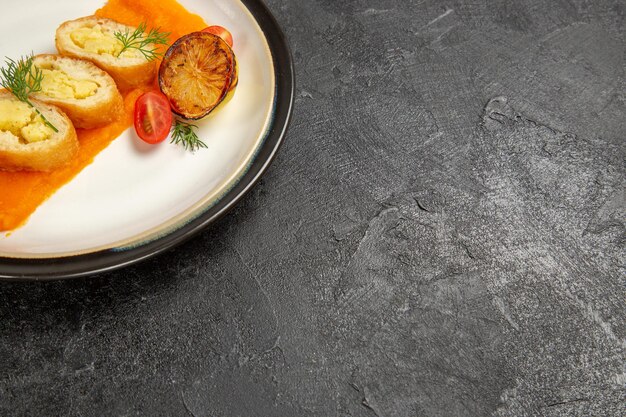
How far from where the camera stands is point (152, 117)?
264 cm

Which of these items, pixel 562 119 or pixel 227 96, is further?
pixel 562 119

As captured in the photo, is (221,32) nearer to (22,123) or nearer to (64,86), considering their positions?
(64,86)

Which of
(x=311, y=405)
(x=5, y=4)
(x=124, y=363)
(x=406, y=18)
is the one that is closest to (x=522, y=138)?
(x=406, y=18)

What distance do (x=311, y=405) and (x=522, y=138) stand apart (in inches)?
60.4

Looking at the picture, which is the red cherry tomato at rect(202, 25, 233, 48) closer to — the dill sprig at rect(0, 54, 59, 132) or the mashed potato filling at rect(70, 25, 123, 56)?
the mashed potato filling at rect(70, 25, 123, 56)

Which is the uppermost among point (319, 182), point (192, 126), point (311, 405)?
point (192, 126)

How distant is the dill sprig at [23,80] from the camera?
8.43 ft

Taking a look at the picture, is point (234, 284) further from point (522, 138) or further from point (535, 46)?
point (535, 46)

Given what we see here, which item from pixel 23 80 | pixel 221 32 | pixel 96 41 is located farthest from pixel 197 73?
pixel 23 80

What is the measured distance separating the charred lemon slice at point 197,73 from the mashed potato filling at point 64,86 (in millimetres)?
300

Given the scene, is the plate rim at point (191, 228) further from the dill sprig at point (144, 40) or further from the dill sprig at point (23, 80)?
the dill sprig at point (23, 80)

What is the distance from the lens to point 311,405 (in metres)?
2.37

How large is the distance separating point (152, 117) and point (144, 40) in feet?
1.24

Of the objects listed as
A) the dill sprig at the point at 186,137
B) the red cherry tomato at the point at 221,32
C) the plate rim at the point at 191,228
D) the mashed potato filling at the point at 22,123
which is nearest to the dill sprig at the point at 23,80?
the mashed potato filling at the point at 22,123
